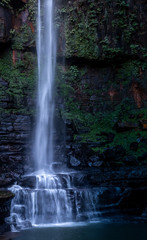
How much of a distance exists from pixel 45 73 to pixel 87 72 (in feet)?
8.22

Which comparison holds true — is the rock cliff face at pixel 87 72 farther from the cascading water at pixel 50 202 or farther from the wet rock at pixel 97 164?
the cascading water at pixel 50 202

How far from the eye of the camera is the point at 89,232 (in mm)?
6945

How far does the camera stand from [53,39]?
13.8 metres

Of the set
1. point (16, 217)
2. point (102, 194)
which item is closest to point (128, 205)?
point (102, 194)

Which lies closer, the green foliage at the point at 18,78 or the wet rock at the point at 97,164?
the wet rock at the point at 97,164

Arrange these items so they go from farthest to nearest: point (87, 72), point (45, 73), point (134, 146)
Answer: point (87, 72), point (45, 73), point (134, 146)

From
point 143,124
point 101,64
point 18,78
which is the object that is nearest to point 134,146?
point 143,124

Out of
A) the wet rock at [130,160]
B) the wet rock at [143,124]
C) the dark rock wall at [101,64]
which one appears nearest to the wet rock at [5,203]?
the wet rock at [130,160]

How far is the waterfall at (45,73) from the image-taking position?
12031 millimetres

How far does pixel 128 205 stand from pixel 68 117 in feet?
18.9

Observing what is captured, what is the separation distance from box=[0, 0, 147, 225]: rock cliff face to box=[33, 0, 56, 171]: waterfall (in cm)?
35

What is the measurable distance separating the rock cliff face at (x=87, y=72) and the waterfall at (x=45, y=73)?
0.35 meters

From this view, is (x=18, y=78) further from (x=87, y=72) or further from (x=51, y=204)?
(x=51, y=204)

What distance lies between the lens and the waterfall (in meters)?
12.0
